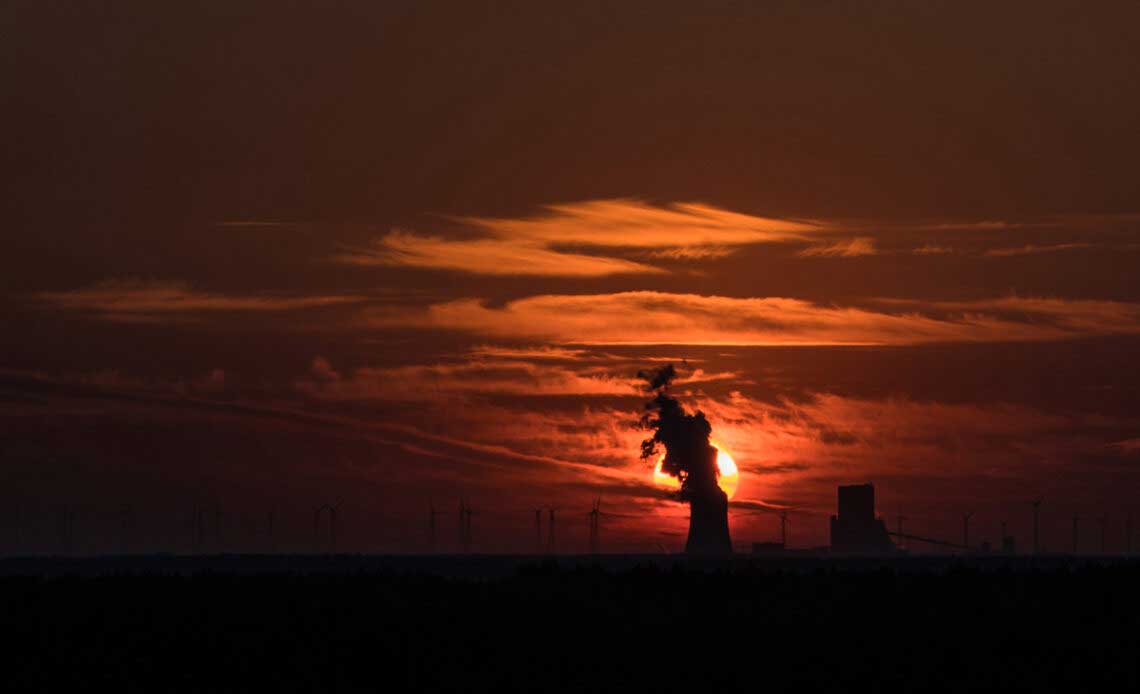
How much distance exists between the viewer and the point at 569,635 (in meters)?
91.6

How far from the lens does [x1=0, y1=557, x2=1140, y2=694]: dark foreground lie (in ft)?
251

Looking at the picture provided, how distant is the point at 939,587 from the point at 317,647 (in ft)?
147

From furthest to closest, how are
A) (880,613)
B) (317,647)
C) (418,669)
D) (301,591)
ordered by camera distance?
1. (301,591)
2. (880,613)
3. (317,647)
4. (418,669)

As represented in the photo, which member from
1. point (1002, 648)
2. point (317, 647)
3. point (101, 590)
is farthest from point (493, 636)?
point (101, 590)

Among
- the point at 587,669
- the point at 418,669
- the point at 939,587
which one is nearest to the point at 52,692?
the point at 418,669

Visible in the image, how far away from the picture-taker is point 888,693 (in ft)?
244

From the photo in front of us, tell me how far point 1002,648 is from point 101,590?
53.1 m

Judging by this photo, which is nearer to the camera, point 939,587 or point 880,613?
point 880,613

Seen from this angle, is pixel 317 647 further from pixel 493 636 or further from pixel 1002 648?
pixel 1002 648

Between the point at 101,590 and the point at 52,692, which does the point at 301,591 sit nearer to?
the point at 101,590

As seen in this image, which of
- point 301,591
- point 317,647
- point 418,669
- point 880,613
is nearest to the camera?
point 418,669

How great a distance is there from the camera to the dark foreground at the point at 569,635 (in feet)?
251

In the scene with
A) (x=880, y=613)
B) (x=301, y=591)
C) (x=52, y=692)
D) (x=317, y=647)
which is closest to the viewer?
(x=52, y=692)

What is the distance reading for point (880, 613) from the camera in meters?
100
